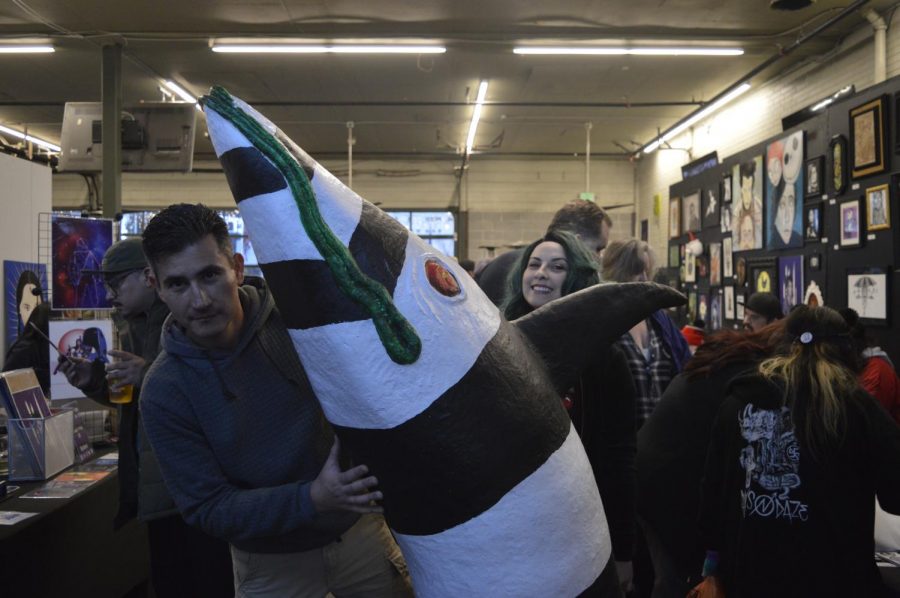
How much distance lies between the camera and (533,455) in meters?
0.88

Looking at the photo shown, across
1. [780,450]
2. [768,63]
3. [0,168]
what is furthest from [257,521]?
[768,63]

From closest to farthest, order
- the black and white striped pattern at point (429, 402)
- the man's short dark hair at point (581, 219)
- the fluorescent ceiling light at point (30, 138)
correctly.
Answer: the black and white striped pattern at point (429, 402)
the man's short dark hair at point (581, 219)
the fluorescent ceiling light at point (30, 138)

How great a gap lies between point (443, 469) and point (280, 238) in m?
0.32

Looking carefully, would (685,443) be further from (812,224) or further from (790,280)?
(790,280)

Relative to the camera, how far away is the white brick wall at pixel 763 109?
6.59 meters

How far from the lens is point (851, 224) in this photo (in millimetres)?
5395

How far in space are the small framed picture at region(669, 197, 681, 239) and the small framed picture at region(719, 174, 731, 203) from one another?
4.64ft

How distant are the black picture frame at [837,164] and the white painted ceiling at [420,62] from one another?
1.45 meters

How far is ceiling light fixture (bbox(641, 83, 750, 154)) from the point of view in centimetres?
866

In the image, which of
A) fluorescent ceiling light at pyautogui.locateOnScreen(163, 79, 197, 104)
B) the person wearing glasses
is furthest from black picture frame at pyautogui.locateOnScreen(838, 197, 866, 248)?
fluorescent ceiling light at pyautogui.locateOnScreen(163, 79, 197, 104)

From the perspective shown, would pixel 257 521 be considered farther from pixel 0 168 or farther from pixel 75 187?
pixel 75 187

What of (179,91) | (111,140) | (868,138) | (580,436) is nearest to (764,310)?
(868,138)

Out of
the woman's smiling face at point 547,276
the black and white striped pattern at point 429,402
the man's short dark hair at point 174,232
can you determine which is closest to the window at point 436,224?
the woman's smiling face at point 547,276

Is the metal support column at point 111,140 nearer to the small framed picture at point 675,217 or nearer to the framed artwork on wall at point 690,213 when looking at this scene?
the framed artwork on wall at point 690,213
